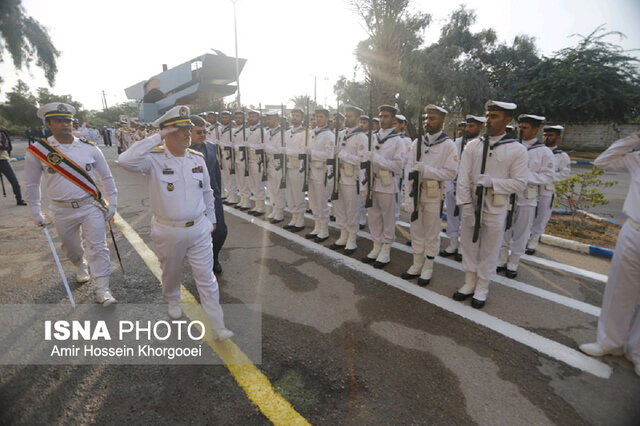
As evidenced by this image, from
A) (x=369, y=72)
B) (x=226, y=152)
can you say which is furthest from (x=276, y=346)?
(x=369, y=72)

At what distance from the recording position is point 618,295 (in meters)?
2.93

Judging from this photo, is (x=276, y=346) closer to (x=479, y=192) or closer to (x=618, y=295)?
(x=479, y=192)

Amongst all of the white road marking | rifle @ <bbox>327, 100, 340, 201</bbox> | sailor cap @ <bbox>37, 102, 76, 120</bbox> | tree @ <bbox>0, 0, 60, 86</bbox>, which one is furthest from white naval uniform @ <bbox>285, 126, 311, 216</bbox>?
tree @ <bbox>0, 0, 60, 86</bbox>

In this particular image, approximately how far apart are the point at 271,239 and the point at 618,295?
189 inches

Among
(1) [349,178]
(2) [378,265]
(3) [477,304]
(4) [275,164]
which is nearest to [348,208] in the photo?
(1) [349,178]

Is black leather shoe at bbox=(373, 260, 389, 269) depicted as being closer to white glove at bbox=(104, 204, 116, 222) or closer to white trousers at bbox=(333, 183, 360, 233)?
white trousers at bbox=(333, 183, 360, 233)

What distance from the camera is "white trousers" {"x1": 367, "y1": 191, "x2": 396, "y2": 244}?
16.4ft

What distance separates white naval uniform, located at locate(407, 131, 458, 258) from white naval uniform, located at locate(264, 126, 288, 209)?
11.7 ft

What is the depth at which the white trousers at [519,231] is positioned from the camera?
468 cm

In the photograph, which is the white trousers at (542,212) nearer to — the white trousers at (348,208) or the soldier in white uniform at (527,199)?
the soldier in white uniform at (527,199)

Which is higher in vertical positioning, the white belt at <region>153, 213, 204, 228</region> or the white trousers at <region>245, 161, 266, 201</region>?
the white belt at <region>153, 213, 204, 228</region>

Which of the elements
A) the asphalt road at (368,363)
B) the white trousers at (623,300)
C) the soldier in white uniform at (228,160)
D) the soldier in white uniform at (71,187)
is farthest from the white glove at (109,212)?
the white trousers at (623,300)

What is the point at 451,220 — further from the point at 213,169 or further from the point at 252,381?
the point at 252,381

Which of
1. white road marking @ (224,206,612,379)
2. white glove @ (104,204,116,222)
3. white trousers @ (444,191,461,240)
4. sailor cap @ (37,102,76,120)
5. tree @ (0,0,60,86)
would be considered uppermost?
tree @ (0,0,60,86)
